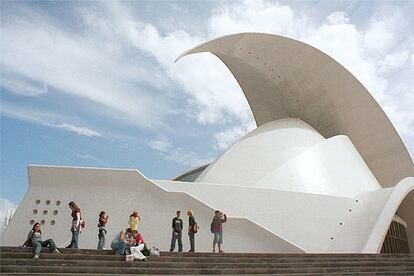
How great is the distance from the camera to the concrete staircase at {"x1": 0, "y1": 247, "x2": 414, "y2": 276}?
6613mm

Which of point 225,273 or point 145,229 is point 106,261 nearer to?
point 225,273

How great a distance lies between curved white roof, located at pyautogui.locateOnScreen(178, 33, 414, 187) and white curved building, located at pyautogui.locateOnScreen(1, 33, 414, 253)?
51 mm

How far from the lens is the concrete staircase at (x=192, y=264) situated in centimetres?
661

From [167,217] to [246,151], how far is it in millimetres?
5811

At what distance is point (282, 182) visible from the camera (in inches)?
576

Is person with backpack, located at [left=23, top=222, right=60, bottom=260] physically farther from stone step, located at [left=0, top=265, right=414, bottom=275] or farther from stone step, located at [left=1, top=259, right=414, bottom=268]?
stone step, located at [left=0, top=265, right=414, bottom=275]

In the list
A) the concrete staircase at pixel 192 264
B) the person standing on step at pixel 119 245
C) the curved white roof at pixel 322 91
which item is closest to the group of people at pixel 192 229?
the concrete staircase at pixel 192 264

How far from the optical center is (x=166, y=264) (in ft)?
23.9

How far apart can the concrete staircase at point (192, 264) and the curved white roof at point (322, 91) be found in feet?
35.3

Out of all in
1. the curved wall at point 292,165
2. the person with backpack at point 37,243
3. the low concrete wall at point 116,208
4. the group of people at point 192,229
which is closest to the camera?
the person with backpack at point 37,243

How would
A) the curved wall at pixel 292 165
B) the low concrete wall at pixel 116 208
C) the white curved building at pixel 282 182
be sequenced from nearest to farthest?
the low concrete wall at pixel 116 208
the white curved building at pixel 282 182
the curved wall at pixel 292 165

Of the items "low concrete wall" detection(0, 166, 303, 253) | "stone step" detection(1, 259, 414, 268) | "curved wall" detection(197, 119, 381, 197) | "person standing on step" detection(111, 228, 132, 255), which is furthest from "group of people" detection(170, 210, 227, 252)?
"curved wall" detection(197, 119, 381, 197)

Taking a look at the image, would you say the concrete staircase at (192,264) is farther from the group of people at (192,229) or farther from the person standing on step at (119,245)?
the group of people at (192,229)

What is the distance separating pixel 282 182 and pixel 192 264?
789 centimetres
